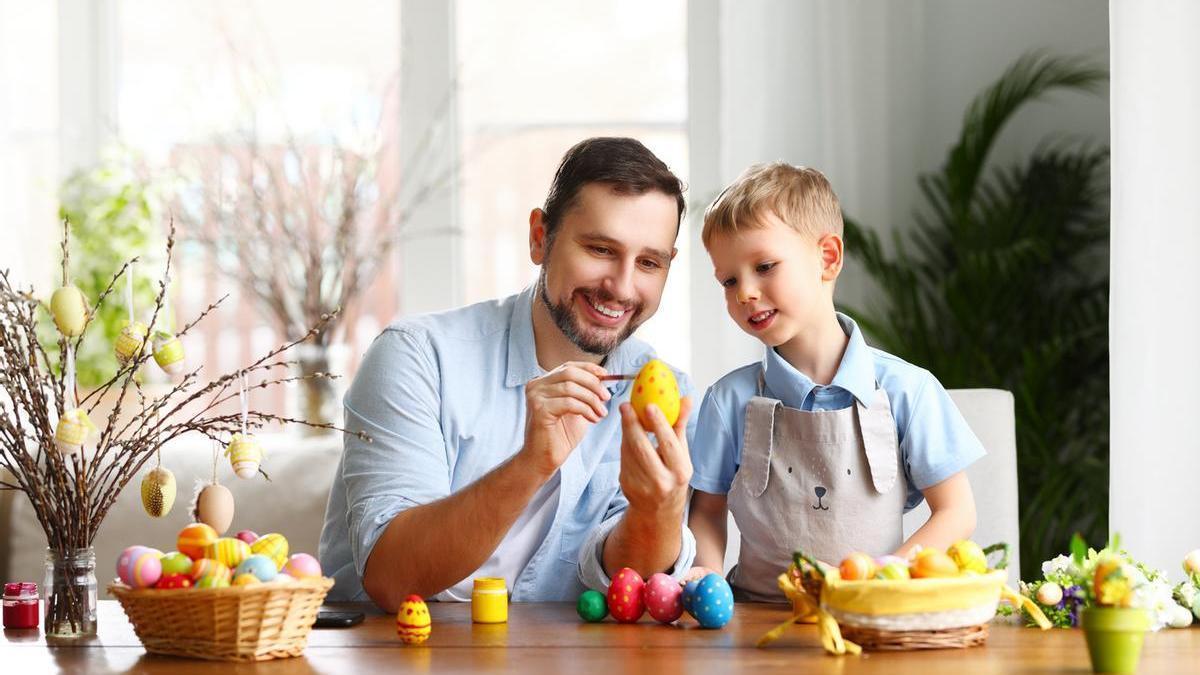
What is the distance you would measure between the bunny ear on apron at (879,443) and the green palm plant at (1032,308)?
5.38ft

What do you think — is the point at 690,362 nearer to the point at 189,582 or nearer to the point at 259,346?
the point at 259,346

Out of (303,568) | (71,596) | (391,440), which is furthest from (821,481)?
(71,596)

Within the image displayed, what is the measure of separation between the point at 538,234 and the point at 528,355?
21 centimetres

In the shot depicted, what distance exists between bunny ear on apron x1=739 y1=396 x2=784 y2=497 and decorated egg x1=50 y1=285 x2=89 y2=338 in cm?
92

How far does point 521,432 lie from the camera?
2.15m

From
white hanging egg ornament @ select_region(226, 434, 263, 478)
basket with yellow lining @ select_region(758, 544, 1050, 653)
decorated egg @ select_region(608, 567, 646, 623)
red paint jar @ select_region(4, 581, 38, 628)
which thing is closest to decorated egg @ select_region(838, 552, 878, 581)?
basket with yellow lining @ select_region(758, 544, 1050, 653)

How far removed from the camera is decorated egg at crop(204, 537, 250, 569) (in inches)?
54.7

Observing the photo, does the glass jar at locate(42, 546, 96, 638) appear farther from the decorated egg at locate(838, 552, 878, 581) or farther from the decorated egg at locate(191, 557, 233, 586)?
the decorated egg at locate(838, 552, 878, 581)

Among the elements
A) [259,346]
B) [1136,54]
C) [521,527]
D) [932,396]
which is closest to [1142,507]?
[1136,54]

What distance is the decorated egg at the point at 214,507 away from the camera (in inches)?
59.3

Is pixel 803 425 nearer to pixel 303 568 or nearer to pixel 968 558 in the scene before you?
pixel 968 558

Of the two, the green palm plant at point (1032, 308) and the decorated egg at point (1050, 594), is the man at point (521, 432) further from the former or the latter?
the green palm plant at point (1032, 308)

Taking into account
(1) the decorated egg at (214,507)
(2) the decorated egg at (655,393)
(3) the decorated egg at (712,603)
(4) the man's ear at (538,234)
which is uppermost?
(4) the man's ear at (538,234)

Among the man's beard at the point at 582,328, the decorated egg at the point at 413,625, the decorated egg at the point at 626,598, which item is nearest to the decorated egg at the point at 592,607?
the decorated egg at the point at 626,598
